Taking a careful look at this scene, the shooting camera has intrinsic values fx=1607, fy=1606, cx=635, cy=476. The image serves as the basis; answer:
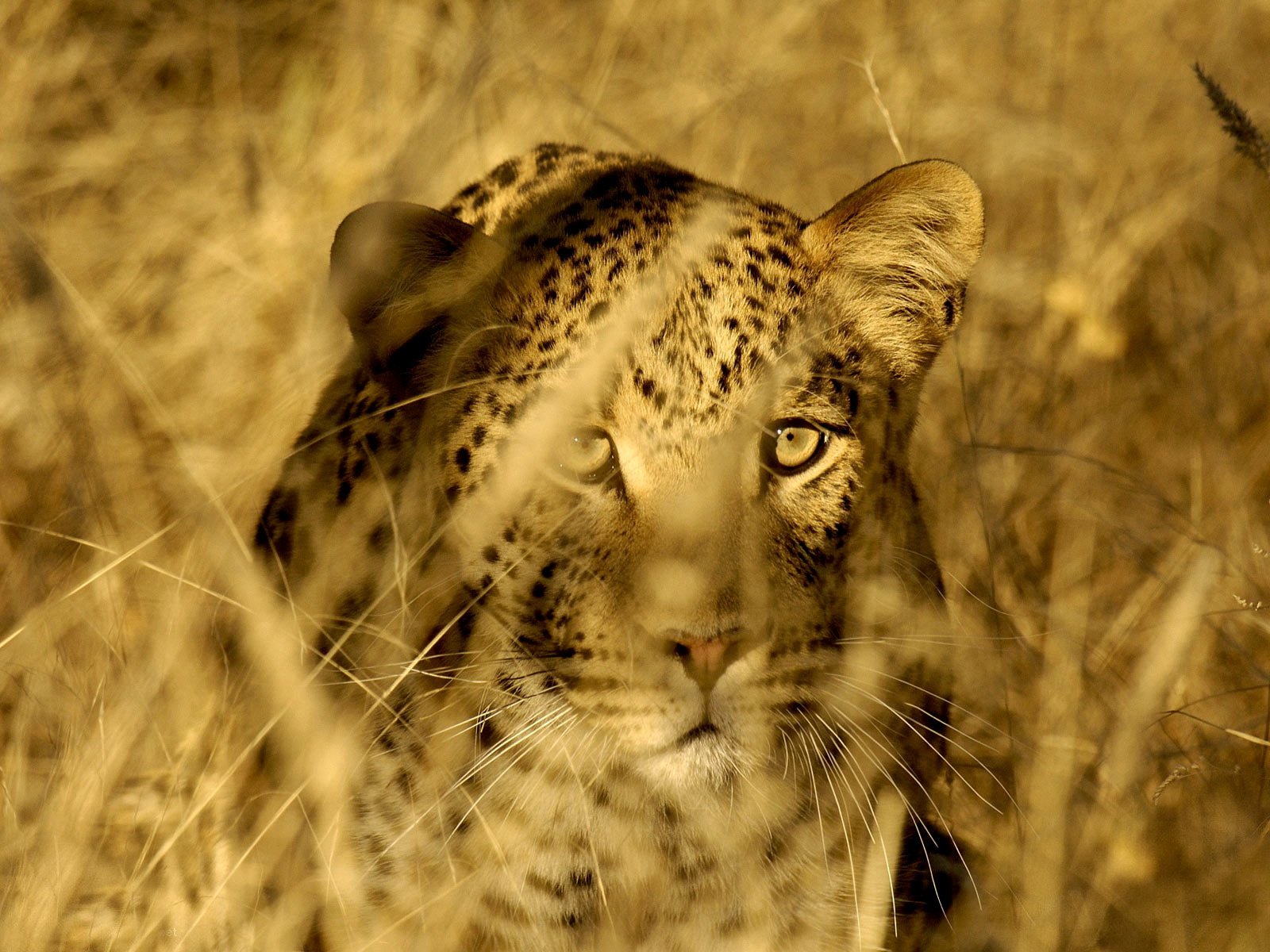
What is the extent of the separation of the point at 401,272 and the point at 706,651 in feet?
3.26

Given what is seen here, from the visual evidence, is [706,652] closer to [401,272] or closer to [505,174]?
[401,272]

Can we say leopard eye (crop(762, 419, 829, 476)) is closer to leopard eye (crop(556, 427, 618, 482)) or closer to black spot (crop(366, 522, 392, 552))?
leopard eye (crop(556, 427, 618, 482))

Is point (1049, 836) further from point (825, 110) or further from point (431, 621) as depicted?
point (825, 110)

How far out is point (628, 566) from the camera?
9.60 ft

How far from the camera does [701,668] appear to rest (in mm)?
2828

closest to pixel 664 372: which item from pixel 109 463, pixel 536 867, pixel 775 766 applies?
pixel 775 766

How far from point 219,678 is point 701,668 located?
1.18 m

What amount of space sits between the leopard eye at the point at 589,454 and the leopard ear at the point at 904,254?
2.04 feet

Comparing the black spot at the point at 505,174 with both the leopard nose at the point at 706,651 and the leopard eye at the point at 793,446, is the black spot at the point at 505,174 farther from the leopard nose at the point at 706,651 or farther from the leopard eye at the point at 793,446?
the leopard nose at the point at 706,651

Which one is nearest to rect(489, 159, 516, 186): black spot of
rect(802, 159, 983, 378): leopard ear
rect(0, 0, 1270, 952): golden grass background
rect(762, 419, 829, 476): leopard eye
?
rect(0, 0, 1270, 952): golden grass background

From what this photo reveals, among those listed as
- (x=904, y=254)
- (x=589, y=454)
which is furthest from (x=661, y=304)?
(x=904, y=254)

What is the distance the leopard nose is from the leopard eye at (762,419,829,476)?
496 mm

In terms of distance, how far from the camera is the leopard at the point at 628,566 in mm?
3023

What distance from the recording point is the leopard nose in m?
2.79
